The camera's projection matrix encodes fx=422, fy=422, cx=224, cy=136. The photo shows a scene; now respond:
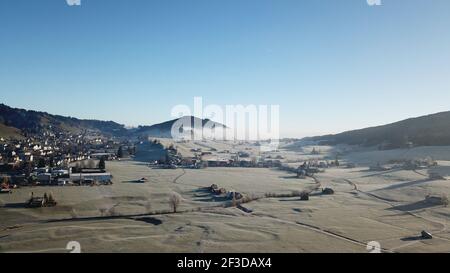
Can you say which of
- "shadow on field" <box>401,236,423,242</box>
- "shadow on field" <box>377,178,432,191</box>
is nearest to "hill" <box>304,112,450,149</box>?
"shadow on field" <box>377,178,432,191</box>

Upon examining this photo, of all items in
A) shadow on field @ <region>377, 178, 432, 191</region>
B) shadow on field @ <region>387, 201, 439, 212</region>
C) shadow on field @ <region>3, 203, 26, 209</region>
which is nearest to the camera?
shadow on field @ <region>3, 203, 26, 209</region>

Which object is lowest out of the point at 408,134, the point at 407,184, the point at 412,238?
the point at 412,238

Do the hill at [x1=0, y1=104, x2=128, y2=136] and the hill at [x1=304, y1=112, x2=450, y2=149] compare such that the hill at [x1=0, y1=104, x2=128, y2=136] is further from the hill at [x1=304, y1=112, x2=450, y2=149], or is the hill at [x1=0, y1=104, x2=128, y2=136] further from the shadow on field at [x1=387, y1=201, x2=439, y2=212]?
the shadow on field at [x1=387, y1=201, x2=439, y2=212]

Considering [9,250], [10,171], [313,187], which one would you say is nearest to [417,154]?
[313,187]

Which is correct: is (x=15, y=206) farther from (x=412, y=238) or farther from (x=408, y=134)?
(x=408, y=134)

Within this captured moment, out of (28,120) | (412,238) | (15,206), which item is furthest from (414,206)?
(28,120)

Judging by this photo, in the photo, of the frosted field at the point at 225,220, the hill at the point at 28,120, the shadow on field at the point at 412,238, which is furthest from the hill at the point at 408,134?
the hill at the point at 28,120

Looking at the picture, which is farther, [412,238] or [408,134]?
[408,134]

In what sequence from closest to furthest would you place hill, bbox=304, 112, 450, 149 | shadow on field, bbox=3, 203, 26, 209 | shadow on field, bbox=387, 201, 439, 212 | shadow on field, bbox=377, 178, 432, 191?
shadow on field, bbox=3, 203, 26, 209, shadow on field, bbox=387, 201, 439, 212, shadow on field, bbox=377, 178, 432, 191, hill, bbox=304, 112, 450, 149
